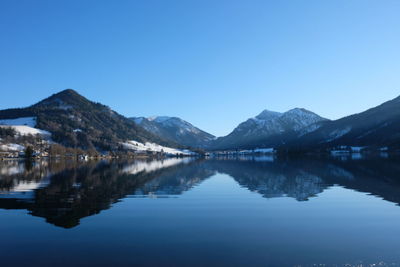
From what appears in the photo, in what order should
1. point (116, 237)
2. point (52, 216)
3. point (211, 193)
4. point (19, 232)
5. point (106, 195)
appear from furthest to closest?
point (211, 193) < point (106, 195) < point (52, 216) < point (19, 232) < point (116, 237)

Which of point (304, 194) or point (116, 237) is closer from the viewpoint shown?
point (116, 237)

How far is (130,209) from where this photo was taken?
37562 millimetres

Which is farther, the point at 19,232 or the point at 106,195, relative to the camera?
the point at 106,195

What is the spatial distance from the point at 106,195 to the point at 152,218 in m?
18.1

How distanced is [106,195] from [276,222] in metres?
27.7

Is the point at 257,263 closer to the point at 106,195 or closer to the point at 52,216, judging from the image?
the point at 52,216

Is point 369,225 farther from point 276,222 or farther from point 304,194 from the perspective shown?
point 304,194

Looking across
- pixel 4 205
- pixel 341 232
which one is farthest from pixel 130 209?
pixel 341 232

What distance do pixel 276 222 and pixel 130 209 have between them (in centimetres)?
1701

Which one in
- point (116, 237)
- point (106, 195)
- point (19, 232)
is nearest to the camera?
point (116, 237)

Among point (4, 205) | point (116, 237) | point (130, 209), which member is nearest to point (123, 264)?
point (116, 237)

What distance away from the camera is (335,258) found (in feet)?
64.2

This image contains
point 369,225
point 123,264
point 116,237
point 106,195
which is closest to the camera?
point 123,264

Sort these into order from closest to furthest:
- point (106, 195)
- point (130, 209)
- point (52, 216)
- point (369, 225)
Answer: point (369, 225) → point (52, 216) → point (130, 209) → point (106, 195)
